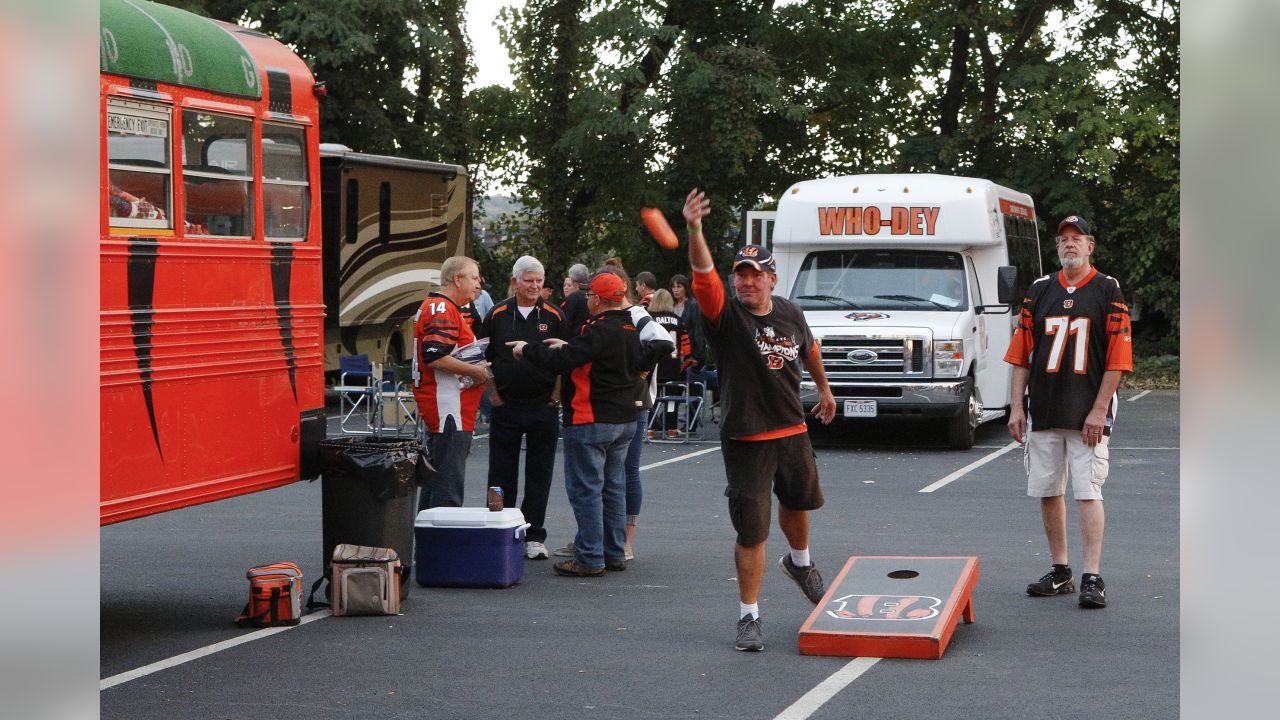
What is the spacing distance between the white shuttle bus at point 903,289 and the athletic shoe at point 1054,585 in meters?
8.06

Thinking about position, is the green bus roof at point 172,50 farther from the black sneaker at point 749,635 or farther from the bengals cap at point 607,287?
the black sneaker at point 749,635

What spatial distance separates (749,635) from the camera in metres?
6.94

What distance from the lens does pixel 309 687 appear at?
6.32 metres

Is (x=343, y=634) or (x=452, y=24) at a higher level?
(x=452, y=24)

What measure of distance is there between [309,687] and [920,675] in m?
2.70

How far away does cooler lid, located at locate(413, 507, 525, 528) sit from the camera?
8727 mm

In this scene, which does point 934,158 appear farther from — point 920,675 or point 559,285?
point 920,675

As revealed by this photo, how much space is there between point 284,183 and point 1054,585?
495 cm

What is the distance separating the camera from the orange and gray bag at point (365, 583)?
7.85m

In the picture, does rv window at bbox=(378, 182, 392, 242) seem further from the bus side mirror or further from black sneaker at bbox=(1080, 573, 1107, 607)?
black sneaker at bbox=(1080, 573, 1107, 607)

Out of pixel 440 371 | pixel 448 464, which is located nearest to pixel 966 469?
pixel 448 464

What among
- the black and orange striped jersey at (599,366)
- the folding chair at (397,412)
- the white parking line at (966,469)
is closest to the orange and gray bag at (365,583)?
the black and orange striped jersey at (599,366)

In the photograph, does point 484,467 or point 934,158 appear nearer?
point 484,467
